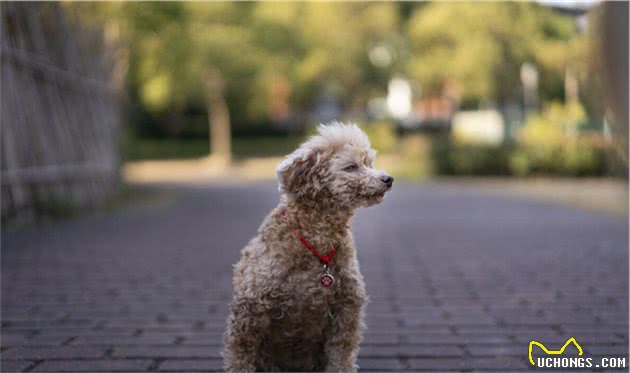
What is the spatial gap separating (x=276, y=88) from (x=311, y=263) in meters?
40.4

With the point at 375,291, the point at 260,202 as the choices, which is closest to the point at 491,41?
the point at 260,202

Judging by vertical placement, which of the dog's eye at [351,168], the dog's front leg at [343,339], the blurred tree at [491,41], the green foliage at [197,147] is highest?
the blurred tree at [491,41]

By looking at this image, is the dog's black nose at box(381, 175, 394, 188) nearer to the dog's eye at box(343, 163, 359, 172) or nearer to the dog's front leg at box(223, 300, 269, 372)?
the dog's eye at box(343, 163, 359, 172)

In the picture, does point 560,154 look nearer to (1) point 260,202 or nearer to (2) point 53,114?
(1) point 260,202

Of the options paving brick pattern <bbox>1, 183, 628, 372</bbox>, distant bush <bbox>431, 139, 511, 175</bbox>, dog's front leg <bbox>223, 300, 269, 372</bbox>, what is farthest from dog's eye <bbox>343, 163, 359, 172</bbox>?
distant bush <bbox>431, 139, 511, 175</bbox>

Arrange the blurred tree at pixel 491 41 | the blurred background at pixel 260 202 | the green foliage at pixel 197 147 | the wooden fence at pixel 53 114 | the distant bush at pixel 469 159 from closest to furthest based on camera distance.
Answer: the blurred background at pixel 260 202 → the wooden fence at pixel 53 114 → the distant bush at pixel 469 159 → the blurred tree at pixel 491 41 → the green foliage at pixel 197 147

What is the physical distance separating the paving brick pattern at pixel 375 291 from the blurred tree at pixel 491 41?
17526 mm

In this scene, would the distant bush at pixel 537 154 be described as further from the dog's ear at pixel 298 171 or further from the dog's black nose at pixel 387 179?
the dog's ear at pixel 298 171

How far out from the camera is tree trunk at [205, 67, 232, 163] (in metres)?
29.2

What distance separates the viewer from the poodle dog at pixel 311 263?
3109 mm

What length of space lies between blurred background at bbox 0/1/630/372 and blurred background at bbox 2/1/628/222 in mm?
74

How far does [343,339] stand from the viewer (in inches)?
127

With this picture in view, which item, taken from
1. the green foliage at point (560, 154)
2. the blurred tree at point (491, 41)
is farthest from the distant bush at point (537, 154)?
the blurred tree at point (491, 41)

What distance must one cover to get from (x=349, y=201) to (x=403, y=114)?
56208 mm
